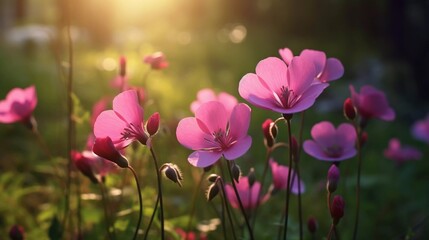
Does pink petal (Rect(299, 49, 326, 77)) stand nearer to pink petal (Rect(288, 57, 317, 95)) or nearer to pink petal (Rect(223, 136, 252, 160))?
pink petal (Rect(288, 57, 317, 95))

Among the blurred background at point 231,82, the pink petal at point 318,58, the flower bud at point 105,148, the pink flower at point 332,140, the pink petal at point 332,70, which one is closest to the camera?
the flower bud at point 105,148

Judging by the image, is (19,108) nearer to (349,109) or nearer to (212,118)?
(212,118)

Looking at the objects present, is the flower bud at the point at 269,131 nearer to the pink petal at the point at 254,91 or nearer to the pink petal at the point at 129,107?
the pink petal at the point at 254,91

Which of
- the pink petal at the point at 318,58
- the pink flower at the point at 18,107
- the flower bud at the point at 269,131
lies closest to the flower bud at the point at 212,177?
the flower bud at the point at 269,131

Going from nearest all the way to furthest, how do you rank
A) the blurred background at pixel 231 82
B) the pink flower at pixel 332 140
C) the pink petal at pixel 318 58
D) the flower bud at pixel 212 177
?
the flower bud at pixel 212 177, the pink petal at pixel 318 58, the pink flower at pixel 332 140, the blurred background at pixel 231 82

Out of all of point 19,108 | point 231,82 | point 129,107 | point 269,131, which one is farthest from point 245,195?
point 231,82

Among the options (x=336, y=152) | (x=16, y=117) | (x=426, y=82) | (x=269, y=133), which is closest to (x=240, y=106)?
(x=269, y=133)
